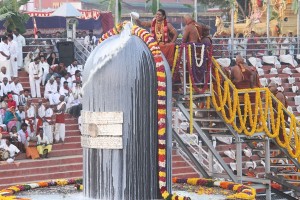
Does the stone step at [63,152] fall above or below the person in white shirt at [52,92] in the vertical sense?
below

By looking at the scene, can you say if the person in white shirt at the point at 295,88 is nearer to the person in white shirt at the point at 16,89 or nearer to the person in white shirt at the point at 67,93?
the person in white shirt at the point at 67,93

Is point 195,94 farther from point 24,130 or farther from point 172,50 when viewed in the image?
point 24,130

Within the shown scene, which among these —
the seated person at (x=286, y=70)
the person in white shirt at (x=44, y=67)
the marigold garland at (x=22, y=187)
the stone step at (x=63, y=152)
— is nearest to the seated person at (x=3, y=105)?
the stone step at (x=63, y=152)

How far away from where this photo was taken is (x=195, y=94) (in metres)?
19.3

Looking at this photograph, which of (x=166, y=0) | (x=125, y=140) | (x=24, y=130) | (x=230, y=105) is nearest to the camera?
(x=125, y=140)

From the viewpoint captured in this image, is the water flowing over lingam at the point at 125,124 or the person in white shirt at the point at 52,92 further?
the person in white shirt at the point at 52,92

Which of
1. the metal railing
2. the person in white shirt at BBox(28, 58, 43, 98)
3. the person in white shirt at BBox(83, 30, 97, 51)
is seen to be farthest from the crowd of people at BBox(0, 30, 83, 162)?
the metal railing

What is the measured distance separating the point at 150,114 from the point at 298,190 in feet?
29.1

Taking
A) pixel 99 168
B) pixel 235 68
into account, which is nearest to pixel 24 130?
pixel 235 68

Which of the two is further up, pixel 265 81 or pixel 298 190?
pixel 265 81

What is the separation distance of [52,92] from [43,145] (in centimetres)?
250

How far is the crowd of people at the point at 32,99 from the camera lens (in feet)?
86.5

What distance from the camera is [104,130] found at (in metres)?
15.6

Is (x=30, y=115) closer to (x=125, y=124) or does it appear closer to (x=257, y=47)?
(x=125, y=124)
